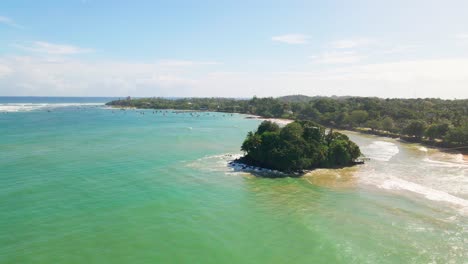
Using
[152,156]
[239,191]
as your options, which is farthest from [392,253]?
[152,156]

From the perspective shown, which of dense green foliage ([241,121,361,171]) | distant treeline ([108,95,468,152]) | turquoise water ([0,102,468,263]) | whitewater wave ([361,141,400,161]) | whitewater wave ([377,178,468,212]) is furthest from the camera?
distant treeline ([108,95,468,152])

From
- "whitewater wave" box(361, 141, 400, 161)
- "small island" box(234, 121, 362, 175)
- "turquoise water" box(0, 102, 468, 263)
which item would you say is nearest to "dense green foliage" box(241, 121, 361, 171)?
"small island" box(234, 121, 362, 175)

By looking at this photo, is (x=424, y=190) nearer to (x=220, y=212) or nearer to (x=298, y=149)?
(x=298, y=149)

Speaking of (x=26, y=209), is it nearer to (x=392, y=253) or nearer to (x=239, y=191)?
(x=239, y=191)

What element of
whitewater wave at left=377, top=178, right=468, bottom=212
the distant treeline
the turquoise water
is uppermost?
the distant treeline

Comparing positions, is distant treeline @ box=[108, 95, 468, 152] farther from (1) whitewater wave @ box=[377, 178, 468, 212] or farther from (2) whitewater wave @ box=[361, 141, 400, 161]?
(1) whitewater wave @ box=[377, 178, 468, 212]

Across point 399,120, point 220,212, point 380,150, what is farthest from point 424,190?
point 399,120

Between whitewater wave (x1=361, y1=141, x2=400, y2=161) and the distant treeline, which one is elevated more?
the distant treeline

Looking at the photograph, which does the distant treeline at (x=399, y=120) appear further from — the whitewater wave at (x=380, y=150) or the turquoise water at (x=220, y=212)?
the turquoise water at (x=220, y=212)
